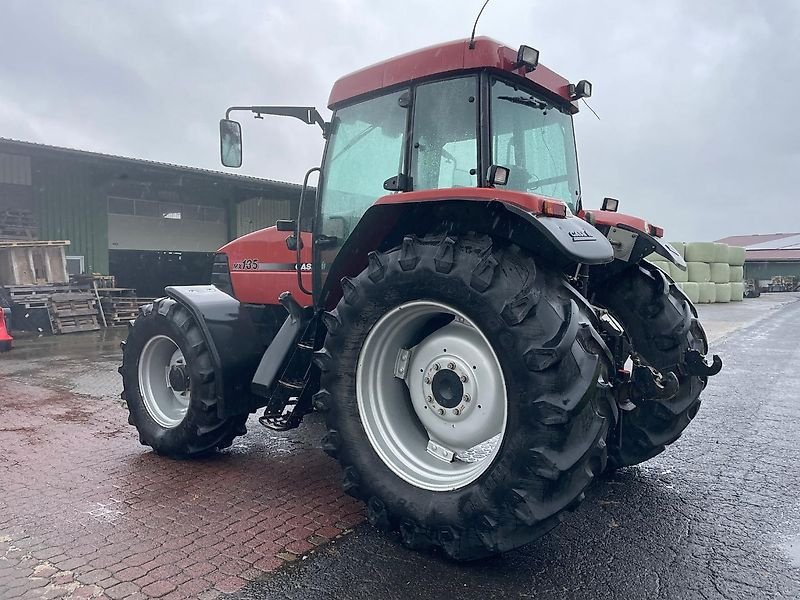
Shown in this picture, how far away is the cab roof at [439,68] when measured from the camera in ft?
10.6

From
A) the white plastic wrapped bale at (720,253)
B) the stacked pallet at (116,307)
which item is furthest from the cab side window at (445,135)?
the white plastic wrapped bale at (720,253)

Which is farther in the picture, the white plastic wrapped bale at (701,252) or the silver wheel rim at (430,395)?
the white plastic wrapped bale at (701,252)

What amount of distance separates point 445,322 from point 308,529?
1.33m

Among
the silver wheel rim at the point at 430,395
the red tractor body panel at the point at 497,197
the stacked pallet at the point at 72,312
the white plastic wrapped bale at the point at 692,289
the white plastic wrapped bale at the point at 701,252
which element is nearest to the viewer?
the red tractor body panel at the point at 497,197

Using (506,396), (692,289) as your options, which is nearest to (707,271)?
(692,289)

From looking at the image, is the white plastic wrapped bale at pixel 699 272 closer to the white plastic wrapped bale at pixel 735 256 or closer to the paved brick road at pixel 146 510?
the white plastic wrapped bale at pixel 735 256

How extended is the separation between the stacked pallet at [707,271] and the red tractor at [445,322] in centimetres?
2033

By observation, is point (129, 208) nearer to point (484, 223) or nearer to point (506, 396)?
point (484, 223)

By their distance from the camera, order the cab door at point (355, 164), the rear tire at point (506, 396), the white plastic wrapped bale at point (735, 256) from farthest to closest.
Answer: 1. the white plastic wrapped bale at point (735, 256)
2. the cab door at point (355, 164)
3. the rear tire at point (506, 396)

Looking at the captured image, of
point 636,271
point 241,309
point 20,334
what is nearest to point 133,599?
Result: point 241,309

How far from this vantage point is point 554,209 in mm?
2826

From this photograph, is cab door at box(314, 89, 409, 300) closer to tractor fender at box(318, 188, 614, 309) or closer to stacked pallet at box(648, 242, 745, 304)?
tractor fender at box(318, 188, 614, 309)

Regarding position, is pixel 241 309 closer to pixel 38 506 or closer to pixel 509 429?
pixel 38 506

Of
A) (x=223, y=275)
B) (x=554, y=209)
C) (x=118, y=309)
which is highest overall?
(x=554, y=209)
